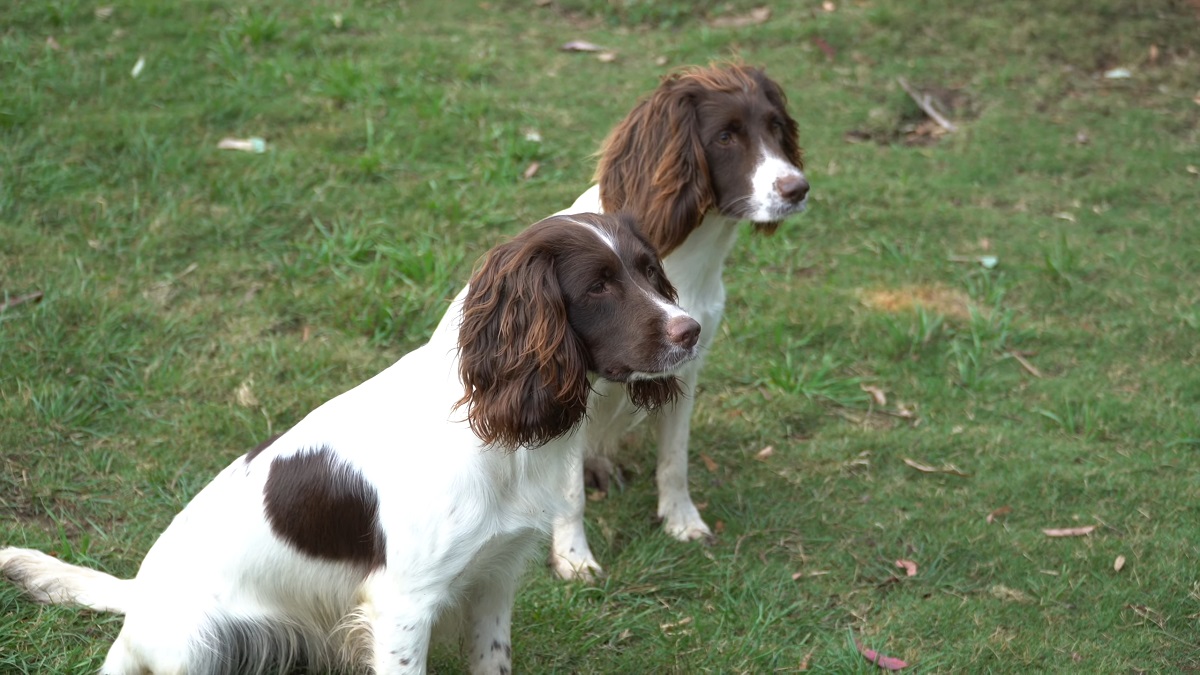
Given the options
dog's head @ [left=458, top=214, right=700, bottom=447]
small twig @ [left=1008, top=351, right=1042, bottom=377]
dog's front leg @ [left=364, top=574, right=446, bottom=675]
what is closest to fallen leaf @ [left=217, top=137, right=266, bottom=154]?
dog's head @ [left=458, top=214, right=700, bottom=447]

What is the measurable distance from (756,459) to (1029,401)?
126cm

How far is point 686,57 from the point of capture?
7.46 metres

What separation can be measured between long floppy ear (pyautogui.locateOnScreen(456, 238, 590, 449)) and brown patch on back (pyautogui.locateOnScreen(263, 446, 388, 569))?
0.38 m

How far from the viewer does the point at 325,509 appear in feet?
9.68

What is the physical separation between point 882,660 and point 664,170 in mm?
1678

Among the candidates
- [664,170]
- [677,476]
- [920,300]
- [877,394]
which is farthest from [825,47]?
[677,476]

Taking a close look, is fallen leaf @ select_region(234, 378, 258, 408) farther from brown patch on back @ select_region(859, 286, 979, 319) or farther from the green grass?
brown patch on back @ select_region(859, 286, 979, 319)

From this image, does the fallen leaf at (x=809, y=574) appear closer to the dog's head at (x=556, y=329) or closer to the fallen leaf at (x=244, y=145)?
the dog's head at (x=556, y=329)

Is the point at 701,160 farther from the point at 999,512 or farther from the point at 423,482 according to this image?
the point at 999,512

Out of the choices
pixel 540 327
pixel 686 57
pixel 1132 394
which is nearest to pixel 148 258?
pixel 540 327

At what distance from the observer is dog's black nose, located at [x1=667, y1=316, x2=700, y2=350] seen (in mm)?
2801

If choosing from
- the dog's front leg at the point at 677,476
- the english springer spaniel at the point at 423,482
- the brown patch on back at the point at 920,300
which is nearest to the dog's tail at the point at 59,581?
the english springer spaniel at the point at 423,482

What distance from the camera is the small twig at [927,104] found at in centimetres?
708

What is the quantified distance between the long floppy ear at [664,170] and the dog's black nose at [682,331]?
1.01 metres
